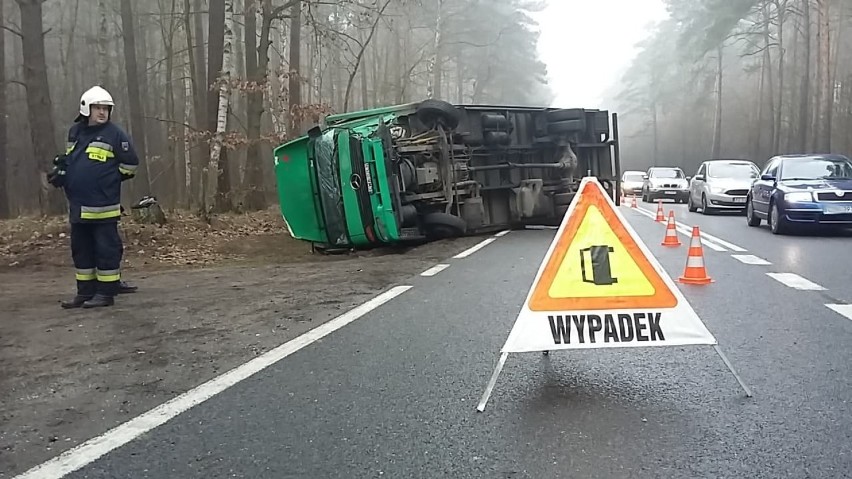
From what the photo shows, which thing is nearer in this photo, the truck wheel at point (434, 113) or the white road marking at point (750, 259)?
the white road marking at point (750, 259)

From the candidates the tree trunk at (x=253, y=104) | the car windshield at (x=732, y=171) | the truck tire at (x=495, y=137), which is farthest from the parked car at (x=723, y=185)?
the tree trunk at (x=253, y=104)

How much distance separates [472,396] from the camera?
15.1 feet

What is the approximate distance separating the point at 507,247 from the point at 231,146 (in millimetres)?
7133

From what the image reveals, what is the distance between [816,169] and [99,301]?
14.0 m

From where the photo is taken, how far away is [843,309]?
23.7ft

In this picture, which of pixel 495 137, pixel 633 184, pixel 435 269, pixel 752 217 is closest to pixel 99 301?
pixel 435 269

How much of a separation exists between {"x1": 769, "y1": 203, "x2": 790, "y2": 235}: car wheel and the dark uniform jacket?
1235 cm

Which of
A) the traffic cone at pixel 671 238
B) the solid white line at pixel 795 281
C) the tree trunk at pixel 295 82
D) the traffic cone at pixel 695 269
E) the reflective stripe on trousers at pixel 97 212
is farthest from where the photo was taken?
the tree trunk at pixel 295 82

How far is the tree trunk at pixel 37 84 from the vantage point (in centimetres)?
1692

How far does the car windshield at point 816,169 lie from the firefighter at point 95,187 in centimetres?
1321

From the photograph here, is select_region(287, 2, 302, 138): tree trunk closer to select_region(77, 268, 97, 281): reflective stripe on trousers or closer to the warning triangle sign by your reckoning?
select_region(77, 268, 97, 281): reflective stripe on trousers

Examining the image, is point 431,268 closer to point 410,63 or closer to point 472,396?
point 472,396

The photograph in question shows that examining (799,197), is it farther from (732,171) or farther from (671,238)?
(732,171)

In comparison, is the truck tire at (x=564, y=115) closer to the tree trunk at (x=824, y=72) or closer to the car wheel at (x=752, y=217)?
the car wheel at (x=752, y=217)
